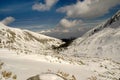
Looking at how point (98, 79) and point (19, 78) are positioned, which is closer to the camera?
point (19, 78)

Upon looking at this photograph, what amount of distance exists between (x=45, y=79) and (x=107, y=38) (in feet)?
367

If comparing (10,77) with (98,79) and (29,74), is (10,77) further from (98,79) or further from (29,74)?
(98,79)

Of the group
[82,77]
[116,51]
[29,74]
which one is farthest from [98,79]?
[116,51]

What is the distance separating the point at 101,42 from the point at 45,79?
4340 inches

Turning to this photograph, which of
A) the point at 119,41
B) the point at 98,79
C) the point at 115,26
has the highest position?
the point at 115,26

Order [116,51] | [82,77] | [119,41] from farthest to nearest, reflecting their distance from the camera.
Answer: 1. [119,41]
2. [116,51]
3. [82,77]

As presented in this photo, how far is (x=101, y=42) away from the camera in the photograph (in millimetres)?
116375

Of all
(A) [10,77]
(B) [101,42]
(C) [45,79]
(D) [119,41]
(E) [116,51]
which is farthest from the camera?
(B) [101,42]

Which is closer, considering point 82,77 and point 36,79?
point 36,79

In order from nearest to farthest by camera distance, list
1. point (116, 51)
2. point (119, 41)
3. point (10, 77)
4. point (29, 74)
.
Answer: point (10, 77) → point (29, 74) → point (116, 51) → point (119, 41)

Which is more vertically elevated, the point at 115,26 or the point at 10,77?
the point at 115,26

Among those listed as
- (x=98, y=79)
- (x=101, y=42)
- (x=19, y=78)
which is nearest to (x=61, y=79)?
(x=19, y=78)

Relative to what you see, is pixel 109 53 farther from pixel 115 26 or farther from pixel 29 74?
pixel 29 74

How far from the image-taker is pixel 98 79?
52.7 ft
